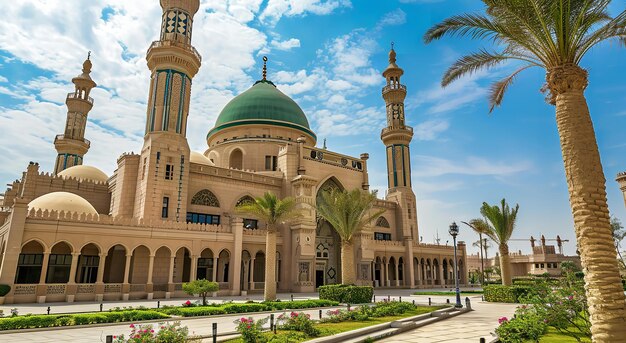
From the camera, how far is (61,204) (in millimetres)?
25328

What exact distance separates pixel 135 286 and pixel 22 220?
7.41 meters

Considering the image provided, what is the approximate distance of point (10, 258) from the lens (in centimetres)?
2072

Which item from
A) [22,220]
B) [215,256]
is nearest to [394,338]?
[215,256]

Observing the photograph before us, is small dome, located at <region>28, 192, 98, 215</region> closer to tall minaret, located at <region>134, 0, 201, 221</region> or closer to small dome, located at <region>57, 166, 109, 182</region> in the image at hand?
tall minaret, located at <region>134, 0, 201, 221</region>

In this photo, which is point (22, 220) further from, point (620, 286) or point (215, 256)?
point (620, 286)

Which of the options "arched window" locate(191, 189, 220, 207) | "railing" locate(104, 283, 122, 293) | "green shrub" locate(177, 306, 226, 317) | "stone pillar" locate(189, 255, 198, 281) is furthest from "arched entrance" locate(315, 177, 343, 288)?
"green shrub" locate(177, 306, 226, 317)

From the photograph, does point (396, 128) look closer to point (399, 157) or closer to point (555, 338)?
point (399, 157)

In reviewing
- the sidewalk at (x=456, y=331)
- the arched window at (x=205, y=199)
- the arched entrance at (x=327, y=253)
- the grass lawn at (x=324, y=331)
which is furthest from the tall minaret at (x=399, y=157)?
the grass lawn at (x=324, y=331)

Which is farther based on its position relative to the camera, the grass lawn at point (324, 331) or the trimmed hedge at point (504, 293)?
the trimmed hedge at point (504, 293)

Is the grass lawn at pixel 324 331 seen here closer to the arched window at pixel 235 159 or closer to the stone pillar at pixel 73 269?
the stone pillar at pixel 73 269

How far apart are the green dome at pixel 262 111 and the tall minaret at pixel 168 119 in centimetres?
1108

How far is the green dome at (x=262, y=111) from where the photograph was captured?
43938mm

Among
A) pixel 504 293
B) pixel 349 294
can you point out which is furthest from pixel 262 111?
pixel 504 293

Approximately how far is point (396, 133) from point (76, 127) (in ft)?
117
